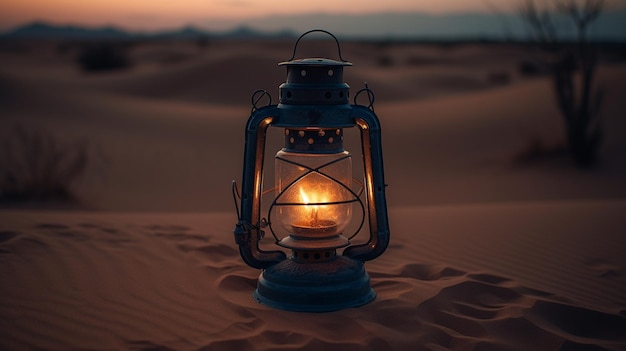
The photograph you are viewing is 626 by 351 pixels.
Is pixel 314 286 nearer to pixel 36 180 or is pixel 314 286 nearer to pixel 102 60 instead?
pixel 36 180

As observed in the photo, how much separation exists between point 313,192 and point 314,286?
58 centimetres

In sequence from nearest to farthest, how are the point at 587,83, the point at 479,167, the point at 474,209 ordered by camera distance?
the point at 474,209 → the point at 587,83 → the point at 479,167

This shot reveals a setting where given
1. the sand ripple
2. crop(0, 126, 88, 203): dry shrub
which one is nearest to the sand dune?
the sand ripple

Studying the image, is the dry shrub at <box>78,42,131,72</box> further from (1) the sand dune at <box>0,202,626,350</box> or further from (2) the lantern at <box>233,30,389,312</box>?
(2) the lantern at <box>233,30,389,312</box>

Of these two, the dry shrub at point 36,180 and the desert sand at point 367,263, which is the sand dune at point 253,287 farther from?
the dry shrub at point 36,180

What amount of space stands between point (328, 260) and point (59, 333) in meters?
1.62

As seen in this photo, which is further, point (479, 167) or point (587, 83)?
point (479, 167)

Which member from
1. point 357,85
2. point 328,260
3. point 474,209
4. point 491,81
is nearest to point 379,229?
point 328,260

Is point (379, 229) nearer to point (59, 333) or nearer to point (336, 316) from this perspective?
point (336, 316)

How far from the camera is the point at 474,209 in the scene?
708 cm

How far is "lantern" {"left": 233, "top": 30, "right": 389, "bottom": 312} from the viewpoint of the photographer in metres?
3.76

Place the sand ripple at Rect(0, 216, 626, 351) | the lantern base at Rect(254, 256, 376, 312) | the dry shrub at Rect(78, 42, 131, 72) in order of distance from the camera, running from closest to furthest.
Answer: the sand ripple at Rect(0, 216, 626, 351)
the lantern base at Rect(254, 256, 376, 312)
the dry shrub at Rect(78, 42, 131, 72)

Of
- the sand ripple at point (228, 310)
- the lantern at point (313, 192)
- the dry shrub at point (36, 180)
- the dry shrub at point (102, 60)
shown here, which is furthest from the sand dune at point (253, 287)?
the dry shrub at point (102, 60)

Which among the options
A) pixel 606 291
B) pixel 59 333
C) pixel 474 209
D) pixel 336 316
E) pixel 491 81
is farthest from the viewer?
pixel 491 81
